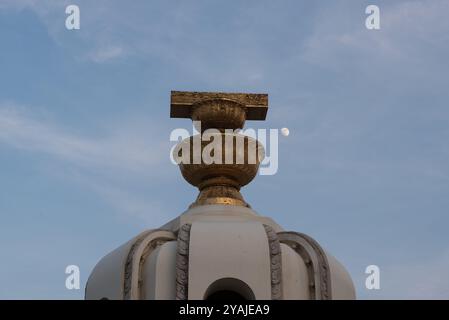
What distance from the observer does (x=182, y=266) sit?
46.8 ft

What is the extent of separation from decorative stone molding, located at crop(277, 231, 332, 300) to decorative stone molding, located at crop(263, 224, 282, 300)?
0.53m

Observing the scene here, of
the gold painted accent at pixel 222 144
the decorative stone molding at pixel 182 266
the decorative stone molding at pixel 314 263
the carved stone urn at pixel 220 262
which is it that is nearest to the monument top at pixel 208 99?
the gold painted accent at pixel 222 144

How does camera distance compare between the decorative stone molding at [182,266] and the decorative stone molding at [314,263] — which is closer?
the decorative stone molding at [182,266]

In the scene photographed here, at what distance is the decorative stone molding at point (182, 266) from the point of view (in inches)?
556

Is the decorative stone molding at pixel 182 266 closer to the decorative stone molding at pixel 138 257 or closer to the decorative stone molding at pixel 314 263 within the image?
the decorative stone molding at pixel 138 257

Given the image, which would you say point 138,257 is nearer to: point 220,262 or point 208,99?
point 220,262

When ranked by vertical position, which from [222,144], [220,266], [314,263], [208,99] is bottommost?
[220,266]

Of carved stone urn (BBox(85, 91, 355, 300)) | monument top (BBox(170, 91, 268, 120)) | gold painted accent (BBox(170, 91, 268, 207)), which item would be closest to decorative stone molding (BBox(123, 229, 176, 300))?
carved stone urn (BBox(85, 91, 355, 300))

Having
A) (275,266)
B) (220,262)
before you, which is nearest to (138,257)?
(220,262)

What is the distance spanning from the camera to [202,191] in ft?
53.9

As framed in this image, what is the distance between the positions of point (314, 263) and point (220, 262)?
1444mm
